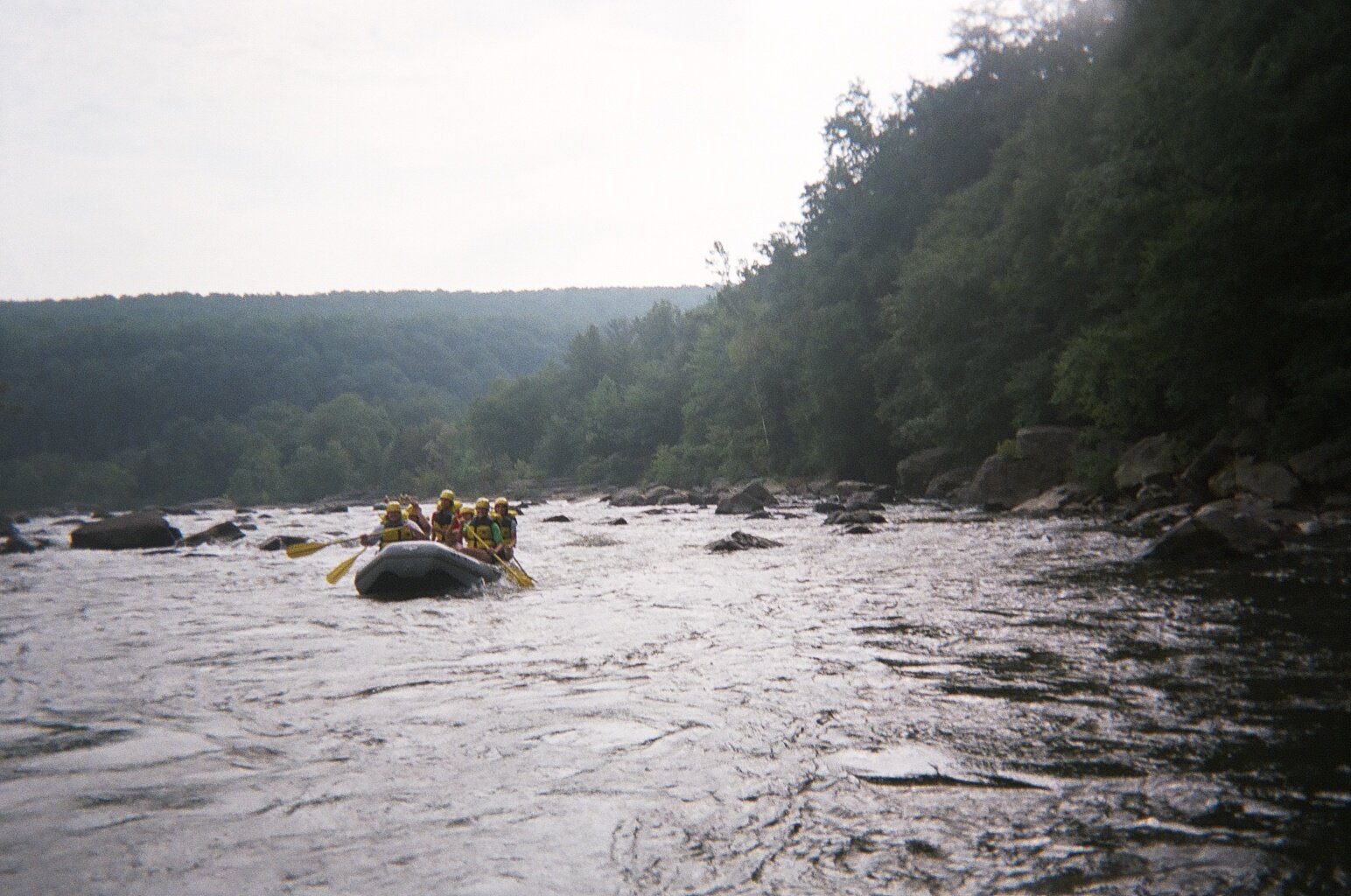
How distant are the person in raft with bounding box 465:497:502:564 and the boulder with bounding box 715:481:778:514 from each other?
13928 mm

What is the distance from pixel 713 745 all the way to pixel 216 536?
71.2ft

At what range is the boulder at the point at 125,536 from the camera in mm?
21672

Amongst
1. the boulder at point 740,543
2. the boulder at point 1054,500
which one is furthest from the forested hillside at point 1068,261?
the boulder at point 740,543

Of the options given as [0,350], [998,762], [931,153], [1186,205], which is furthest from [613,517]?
[0,350]

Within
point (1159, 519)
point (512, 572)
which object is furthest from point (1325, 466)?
point (512, 572)

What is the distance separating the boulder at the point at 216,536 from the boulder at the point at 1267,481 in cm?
2049

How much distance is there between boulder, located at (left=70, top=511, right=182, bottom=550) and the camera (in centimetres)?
2167

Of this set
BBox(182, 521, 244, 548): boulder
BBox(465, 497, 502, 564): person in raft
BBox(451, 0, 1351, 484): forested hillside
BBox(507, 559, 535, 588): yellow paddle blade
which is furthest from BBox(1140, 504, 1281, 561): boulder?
BBox(182, 521, 244, 548): boulder

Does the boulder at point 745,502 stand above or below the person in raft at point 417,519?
below

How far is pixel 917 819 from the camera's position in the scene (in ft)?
12.4

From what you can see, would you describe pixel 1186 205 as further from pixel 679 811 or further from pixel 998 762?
pixel 679 811

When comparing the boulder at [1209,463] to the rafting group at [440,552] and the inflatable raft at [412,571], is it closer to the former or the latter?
the rafting group at [440,552]

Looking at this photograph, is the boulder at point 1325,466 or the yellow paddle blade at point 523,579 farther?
the boulder at point 1325,466

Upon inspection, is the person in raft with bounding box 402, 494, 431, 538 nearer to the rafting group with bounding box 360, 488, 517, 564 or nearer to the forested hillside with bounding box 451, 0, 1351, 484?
the rafting group with bounding box 360, 488, 517, 564
